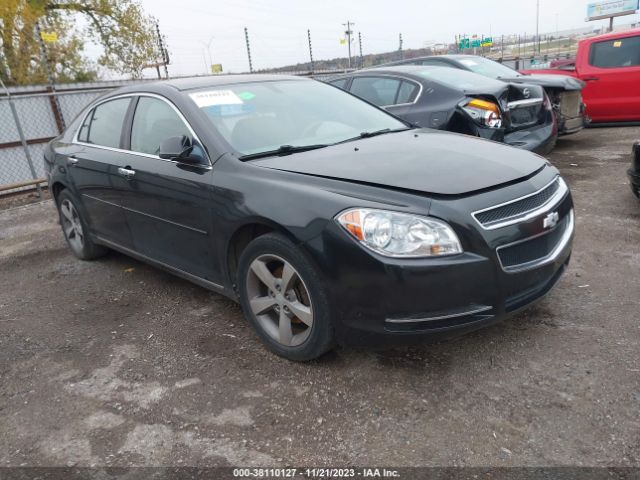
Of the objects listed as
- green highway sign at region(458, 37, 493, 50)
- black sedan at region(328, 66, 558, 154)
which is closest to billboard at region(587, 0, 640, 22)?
green highway sign at region(458, 37, 493, 50)

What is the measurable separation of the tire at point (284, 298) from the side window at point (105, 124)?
1.84m

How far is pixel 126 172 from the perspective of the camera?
3873 mm

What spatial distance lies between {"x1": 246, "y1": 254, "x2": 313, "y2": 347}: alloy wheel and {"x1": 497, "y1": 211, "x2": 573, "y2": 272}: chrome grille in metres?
0.99

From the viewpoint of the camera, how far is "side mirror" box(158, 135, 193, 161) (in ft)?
10.5

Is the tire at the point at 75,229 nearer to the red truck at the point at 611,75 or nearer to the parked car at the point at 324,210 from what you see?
the parked car at the point at 324,210

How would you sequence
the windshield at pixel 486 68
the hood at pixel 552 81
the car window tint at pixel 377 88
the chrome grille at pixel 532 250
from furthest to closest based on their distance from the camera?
1. the windshield at pixel 486 68
2. the hood at pixel 552 81
3. the car window tint at pixel 377 88
4. the chrome grille at pixel 532 250

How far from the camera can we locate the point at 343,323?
8.62 ft

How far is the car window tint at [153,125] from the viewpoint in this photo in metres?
3.54

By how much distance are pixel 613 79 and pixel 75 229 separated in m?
8.24

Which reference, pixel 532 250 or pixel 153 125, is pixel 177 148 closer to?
pixel 153 125

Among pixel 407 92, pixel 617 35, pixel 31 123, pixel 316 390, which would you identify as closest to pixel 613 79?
pixel 617 35

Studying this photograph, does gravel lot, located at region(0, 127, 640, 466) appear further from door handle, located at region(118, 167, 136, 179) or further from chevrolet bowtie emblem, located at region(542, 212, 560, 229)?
door handle, located at region(118, 167, 136, 179)

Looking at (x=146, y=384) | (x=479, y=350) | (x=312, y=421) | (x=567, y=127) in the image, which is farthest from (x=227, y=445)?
(x=567, y=127)

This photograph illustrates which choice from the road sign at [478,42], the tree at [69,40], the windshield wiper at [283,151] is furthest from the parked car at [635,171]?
the road sign at [478,42]
